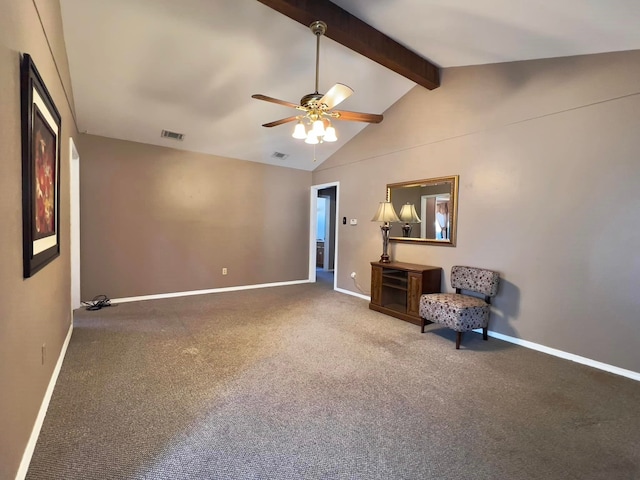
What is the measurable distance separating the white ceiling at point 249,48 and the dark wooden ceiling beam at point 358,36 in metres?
0.08

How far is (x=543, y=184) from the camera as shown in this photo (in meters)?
3.08

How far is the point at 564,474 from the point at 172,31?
14.2 ft

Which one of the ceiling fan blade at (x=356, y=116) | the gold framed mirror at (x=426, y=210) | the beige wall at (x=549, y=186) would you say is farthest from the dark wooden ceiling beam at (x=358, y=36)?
the gold framed mirror at (x=426, y=210)

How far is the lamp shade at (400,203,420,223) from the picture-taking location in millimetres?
4367

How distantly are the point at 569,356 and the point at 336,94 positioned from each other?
3.32 meters

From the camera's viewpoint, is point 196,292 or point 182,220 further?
point 196,292

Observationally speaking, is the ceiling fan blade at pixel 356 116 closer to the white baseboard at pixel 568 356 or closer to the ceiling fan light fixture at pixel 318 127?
the ceiling fan light fixture at pixel 318 127

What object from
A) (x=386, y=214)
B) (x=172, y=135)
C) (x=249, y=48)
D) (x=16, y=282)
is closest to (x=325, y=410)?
(x=16, y=282)

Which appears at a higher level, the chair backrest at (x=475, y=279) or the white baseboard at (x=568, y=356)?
the chair backrest at (x=475, y=279)

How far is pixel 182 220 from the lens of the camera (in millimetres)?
5004

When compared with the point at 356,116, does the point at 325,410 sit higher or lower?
lower

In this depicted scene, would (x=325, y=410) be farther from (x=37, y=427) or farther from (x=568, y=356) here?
(x=568, y=356)

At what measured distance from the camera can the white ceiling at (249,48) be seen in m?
2.47

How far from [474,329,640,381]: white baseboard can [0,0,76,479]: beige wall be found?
401 centimetres
